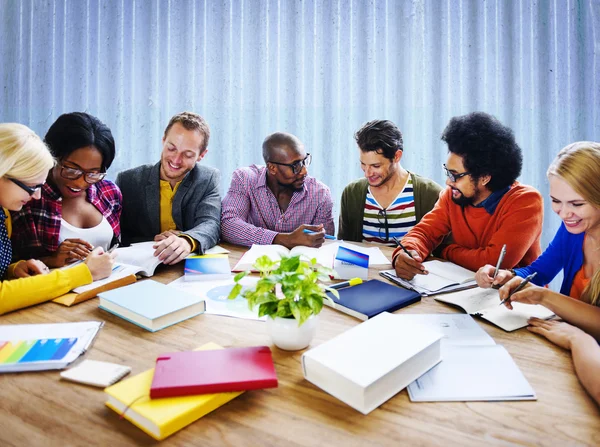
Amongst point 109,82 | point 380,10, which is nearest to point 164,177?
point 109,82

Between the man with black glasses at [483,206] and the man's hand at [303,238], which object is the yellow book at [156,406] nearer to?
the man with black glasses at [483,206]

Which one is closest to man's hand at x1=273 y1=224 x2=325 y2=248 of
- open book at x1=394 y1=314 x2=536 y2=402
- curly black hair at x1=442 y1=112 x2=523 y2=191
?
curly black hair at x1=442 y1=112 x2=523 y2=191

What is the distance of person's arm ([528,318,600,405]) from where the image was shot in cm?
82

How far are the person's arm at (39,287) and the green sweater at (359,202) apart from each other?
Result: 1.42m

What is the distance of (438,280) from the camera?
1.46 m

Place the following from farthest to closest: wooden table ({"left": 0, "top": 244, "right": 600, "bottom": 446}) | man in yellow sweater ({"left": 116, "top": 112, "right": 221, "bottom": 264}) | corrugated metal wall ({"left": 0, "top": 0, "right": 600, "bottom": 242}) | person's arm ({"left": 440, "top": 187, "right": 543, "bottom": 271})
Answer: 1. corrugated metal wall ({"left": 0, "top": 0, "right": 600, "bottom": 242})
2. man in yellow sweater ({"left": 116, "top": 112, "right": 221, "bottom": 264})
3. person's arm ({"left": 440, "top": 187, "right": 543, "bottom": 271})
4. wooden table ({"left": 0, "top": 244, "right": 600, "bottom": 446})

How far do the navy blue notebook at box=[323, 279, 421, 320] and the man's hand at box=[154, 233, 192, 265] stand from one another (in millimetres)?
651

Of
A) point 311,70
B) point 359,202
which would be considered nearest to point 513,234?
point 359,202

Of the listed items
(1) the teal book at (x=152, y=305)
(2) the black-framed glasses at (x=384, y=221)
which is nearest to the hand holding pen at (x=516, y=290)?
(1) the teal book at (x=152, y=305)

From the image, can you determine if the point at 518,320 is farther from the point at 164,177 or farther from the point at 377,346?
the point at 164,177

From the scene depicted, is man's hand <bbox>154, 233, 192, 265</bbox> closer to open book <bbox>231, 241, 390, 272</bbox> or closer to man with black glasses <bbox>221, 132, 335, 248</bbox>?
open book <bbox>231, 241, 390, 272</bbox>

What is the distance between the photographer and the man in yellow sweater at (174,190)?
2.12m

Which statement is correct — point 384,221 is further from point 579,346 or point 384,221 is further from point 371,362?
point 371,362

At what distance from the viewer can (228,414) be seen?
0.76 metres
